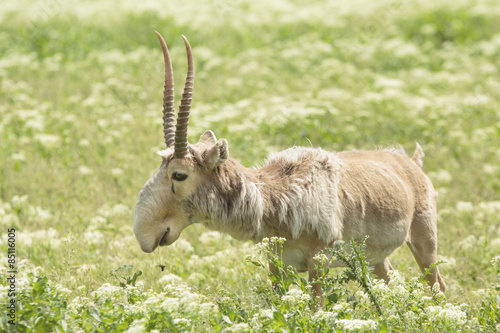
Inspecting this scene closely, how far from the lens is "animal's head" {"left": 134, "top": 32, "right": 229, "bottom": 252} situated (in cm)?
543

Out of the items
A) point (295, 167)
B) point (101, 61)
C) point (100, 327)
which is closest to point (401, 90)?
point (101, 61)

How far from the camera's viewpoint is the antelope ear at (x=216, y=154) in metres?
5.38

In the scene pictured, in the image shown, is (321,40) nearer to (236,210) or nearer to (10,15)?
(10,15)

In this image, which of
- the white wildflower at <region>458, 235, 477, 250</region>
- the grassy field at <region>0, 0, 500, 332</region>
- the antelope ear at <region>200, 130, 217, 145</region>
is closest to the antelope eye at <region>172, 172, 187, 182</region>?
the antelope ear at <region>200, 130, 217, 145</region>

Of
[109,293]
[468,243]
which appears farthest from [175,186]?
[468,243]

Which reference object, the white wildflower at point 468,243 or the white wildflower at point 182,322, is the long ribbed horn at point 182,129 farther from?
the white wildflower at point 468,243

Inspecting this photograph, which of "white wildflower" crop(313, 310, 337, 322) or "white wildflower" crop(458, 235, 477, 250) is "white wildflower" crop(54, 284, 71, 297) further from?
"white wildflower" crop(458, 235, 477, 250)

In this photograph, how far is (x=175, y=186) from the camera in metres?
5.50

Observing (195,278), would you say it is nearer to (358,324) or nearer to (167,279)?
(167,279)

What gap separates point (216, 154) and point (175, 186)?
45 cm

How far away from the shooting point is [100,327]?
4410mm

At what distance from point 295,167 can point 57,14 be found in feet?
43.7

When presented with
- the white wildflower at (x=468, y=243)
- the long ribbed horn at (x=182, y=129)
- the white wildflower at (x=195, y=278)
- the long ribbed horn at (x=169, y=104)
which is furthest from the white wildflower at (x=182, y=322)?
the white wildflower at (x=468, y=243)

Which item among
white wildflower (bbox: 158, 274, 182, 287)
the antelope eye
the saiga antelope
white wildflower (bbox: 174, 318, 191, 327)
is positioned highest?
the antelope eye
